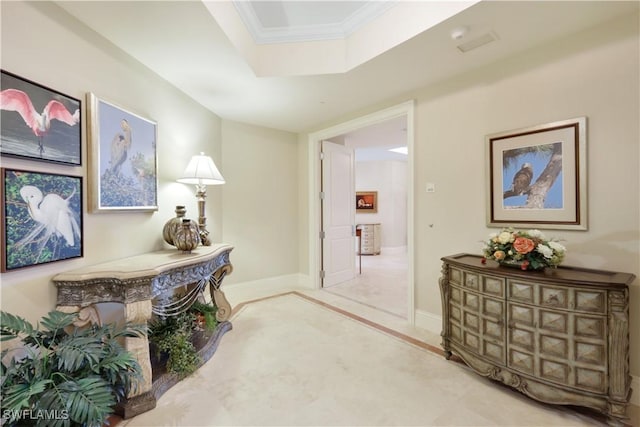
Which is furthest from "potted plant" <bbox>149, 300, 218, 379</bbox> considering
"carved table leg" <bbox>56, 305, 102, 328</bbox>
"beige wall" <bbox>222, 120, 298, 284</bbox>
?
"beige wall" <bbox>222, 120, 298, 284</bbox>

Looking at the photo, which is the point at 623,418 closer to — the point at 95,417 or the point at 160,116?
the point at 95,417

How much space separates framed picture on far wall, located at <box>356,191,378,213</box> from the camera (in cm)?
802

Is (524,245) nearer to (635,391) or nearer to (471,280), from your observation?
(471,280)

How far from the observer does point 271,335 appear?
8.96 ft

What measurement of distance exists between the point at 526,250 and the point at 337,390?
5.19 ft

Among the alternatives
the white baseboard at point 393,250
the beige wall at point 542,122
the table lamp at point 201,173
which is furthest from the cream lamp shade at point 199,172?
the white baseboard at point 393,250

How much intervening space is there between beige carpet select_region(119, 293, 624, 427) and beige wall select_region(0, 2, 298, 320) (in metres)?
1.12

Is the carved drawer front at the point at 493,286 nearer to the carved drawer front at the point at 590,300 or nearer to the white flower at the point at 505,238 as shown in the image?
the white flower at the point at 505,238

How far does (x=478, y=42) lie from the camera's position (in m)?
2.09

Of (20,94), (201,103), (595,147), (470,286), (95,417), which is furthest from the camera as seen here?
(201,103)

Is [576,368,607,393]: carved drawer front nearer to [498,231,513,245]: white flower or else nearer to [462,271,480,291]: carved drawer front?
[462,271,480,291]: carved drawer front

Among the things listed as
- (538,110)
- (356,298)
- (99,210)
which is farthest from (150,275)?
(538,110)

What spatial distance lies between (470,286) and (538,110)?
4.76ft

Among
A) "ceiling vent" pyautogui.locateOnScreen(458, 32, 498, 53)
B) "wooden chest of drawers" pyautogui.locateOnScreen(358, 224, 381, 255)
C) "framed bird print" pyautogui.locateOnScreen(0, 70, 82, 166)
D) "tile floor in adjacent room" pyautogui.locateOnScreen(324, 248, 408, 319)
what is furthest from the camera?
"wooden chest of drawers" pyautogui.locateOnScreen(358, 224, 381, 255)
